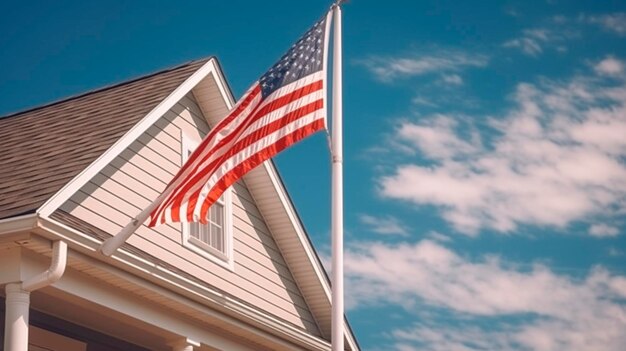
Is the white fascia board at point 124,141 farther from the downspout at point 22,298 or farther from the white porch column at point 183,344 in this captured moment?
the white porch column at point 183,344

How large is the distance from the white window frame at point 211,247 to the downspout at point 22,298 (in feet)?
11.1

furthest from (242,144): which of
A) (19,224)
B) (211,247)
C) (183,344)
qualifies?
(211,247)

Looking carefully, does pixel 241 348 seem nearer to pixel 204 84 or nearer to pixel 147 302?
pixel 147 302

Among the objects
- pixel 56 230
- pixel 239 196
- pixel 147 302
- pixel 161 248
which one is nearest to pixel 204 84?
pixel 239 196

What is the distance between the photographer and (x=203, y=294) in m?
13.4

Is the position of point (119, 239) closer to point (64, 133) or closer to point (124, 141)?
point (124, 141)

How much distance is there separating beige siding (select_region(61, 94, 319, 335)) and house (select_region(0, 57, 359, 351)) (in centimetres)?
2

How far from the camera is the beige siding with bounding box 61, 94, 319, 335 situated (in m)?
13.2

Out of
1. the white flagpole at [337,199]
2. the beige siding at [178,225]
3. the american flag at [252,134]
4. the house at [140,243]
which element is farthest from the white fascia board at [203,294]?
the white flagpole at [337,199]

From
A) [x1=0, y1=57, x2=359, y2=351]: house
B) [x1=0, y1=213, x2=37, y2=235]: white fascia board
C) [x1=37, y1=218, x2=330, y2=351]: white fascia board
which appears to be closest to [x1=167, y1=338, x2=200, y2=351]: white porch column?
[x1=0, y1=57, x2=359, y2=351]: house

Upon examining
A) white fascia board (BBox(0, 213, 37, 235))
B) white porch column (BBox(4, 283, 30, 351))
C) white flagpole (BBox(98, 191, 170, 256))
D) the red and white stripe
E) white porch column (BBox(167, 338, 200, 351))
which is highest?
the red and white stripe

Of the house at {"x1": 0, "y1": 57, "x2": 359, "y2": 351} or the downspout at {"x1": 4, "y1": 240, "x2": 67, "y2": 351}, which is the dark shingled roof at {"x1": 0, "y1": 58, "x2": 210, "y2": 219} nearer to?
the house at {"x1": 0, "y1": 57, "x2": 359, "y2": 351}

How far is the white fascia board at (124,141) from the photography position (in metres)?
11.8

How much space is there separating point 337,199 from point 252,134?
1247 millimetres
